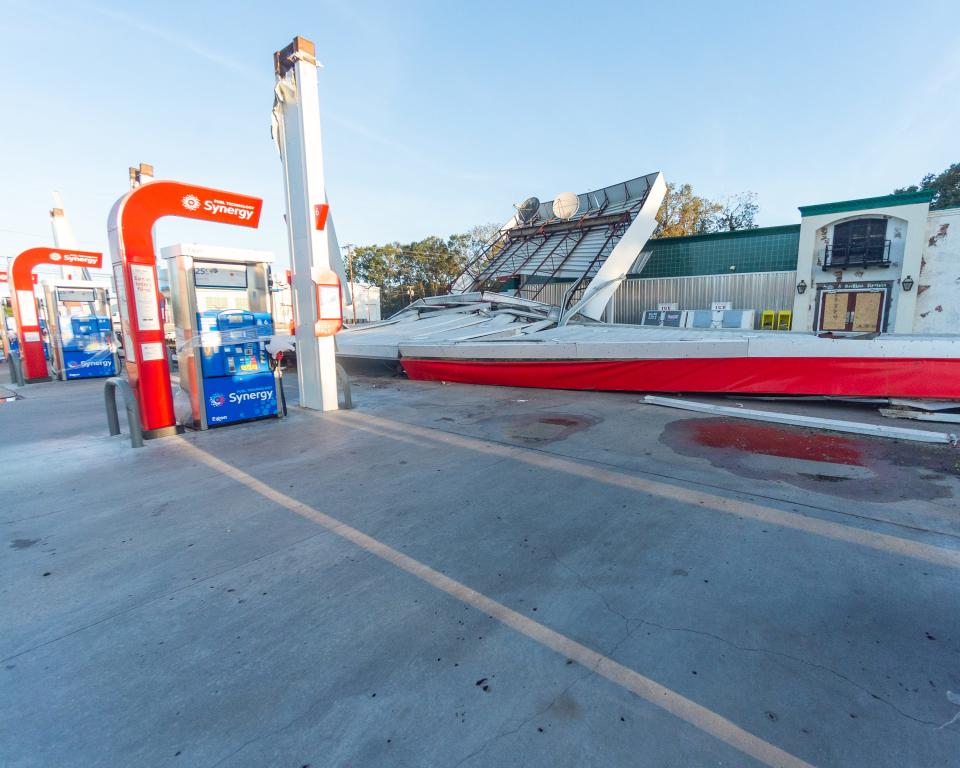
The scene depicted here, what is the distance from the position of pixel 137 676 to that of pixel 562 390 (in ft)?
23.2

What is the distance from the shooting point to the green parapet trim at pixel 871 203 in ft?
44.0

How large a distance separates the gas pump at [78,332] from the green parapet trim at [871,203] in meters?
21.5

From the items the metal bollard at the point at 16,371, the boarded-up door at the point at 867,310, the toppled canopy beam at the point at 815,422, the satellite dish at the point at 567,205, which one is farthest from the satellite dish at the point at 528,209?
the metal bollard at the point at 16,371

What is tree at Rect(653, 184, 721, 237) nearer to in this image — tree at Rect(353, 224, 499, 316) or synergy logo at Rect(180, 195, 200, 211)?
tree at Rect(353, 224, 499, 316)

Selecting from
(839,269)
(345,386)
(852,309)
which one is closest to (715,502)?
(345,386)

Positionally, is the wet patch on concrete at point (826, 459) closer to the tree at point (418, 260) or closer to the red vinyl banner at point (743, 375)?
the red vinyl banner at point (743, 375)

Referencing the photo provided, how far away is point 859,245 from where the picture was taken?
47.2ft

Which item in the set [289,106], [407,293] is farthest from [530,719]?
[407,293]

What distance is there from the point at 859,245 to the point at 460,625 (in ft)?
60.1

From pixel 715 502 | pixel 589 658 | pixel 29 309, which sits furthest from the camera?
pixel 29 309

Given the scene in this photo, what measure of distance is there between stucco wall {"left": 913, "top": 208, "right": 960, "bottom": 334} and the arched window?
1026 mm

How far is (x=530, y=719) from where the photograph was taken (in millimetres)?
1562

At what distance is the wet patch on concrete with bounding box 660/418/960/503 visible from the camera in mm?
3504

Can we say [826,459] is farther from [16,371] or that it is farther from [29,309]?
[16,371]
